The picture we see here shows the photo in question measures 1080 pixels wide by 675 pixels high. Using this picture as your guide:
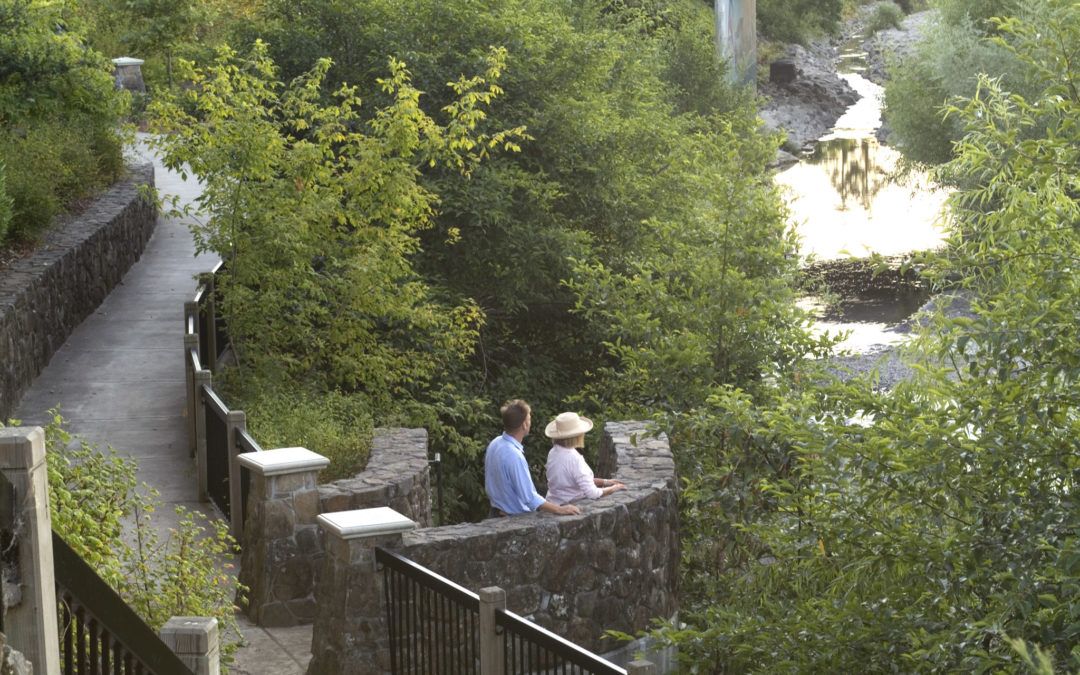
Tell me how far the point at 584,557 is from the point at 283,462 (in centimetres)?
235

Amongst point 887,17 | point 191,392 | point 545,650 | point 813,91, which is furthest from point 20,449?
point 887,17

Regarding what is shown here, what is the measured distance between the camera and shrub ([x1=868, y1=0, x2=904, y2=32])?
259ft

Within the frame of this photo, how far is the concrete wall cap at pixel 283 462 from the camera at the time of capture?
10.2 metres

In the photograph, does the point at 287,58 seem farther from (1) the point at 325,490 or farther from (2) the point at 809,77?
(2) the point at 809,77

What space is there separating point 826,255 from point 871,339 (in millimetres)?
7569

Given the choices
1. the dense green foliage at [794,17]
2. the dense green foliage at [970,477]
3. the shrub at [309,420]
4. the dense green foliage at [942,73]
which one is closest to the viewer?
the dense green foliage at [970,477]

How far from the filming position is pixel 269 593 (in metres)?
10.5

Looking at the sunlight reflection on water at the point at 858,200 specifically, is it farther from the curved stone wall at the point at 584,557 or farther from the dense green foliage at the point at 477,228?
the curved stone wall at the point at 584,557

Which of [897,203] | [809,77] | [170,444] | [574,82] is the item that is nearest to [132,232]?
[574,82]

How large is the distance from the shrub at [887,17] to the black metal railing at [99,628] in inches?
3064

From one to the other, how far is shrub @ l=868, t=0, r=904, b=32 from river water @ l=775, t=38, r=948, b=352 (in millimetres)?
18085

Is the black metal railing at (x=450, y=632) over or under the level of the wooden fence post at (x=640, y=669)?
under

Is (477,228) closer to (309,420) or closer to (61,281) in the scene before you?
(61,281)

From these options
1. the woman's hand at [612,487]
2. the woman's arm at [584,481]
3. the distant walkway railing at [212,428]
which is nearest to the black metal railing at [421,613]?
the woman's arm at [584,481]
